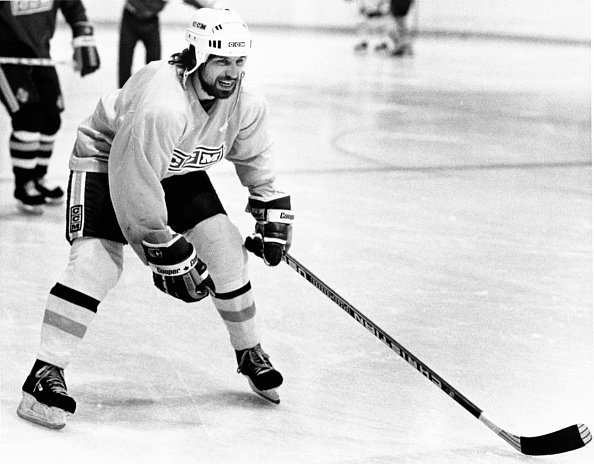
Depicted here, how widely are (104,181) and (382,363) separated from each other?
0.92 metres

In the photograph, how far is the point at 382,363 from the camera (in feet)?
10.2

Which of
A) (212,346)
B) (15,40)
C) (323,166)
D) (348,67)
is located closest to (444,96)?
(348,67)

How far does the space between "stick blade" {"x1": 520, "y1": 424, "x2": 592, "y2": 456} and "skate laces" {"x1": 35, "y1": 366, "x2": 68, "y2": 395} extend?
3.37 feet

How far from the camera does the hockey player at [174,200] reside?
2.46 metres

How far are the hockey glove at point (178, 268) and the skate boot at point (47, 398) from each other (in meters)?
0.32

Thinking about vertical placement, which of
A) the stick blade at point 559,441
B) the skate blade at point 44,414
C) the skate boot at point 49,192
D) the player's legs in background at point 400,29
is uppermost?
the stick blade at point 559,441

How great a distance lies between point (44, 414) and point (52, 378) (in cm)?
8

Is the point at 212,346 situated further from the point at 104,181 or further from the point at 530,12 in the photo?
the point at 530,12

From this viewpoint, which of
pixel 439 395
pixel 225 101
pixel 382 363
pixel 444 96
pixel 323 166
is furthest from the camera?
pixel 444 96

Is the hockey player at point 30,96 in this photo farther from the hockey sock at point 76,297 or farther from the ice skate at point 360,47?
the ice skate at point 360,47

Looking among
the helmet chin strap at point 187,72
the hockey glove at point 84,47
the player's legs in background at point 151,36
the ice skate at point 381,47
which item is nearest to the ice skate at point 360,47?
the ice skate at point 381,47

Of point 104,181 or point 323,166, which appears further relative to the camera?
point 323,166

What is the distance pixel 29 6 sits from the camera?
182 inches

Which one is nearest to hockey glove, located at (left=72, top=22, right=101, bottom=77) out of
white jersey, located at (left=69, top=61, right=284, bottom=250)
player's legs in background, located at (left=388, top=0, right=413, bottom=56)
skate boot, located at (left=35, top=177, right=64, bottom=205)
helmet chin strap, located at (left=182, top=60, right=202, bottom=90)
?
skate boot, located at (left=35, top=177, right=64, bottom=205)
